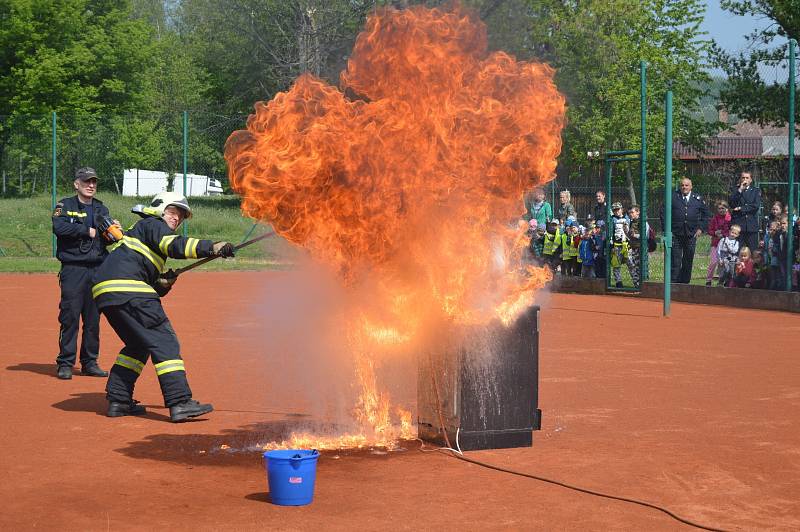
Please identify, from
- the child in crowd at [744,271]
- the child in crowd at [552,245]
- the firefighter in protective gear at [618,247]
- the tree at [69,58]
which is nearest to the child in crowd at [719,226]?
the child in crowd at [744,271]

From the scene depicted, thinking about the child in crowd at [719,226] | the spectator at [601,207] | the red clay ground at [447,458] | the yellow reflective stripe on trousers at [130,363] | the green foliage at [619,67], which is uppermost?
the green foliage at [619,67]

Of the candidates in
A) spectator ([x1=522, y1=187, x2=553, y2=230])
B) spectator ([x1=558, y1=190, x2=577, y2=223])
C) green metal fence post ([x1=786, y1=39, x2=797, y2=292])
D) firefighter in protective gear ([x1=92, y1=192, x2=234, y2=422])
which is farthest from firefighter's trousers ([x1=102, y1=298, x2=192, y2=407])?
spectator ([x1=558, y1=190, x2=577, y2=223])

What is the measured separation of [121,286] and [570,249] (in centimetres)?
1540

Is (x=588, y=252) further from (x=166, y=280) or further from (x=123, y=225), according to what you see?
(x=123, y=225)

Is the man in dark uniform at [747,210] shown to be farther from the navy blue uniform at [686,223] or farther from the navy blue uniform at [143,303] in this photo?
the navy blue uniform at [143,303]

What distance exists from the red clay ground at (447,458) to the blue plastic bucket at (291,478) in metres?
0.08

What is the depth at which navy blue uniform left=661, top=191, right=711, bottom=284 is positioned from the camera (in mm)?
19828

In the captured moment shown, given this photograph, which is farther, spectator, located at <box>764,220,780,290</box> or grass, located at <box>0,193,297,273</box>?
grass, located at <box>0,193,297,273</box>

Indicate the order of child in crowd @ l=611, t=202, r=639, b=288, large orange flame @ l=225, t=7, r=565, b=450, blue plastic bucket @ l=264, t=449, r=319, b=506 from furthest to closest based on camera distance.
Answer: child in crowd @ l=611, t=202, r=639, b=288
large orange flame @ l=225, t=7, r=565, b=450
blue plastic bucket @ l=264, t=449, r=319, b=506

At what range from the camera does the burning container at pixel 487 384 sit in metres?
7.29

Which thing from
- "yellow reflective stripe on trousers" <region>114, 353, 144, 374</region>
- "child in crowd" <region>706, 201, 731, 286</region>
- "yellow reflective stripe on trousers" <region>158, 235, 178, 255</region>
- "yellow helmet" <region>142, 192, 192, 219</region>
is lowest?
"yellow reflective stripe on trousers" <region>114, 353, 144, 374</region>

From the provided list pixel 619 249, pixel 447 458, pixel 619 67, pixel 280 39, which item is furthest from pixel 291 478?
pixel 280 39

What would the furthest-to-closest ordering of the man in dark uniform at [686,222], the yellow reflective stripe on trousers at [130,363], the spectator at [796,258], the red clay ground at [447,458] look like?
1. the man in dark uniform at [686,222]
2. the spectator at [796,258]
3. the yellow reflective stripe on trousers at [130,363]
4. the red clay ground at [447,458]

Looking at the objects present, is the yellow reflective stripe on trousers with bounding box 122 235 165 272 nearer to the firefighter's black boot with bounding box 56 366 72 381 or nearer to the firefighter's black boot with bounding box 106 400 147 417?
the firefighter's black boot with bounding box 106 400 147 417
